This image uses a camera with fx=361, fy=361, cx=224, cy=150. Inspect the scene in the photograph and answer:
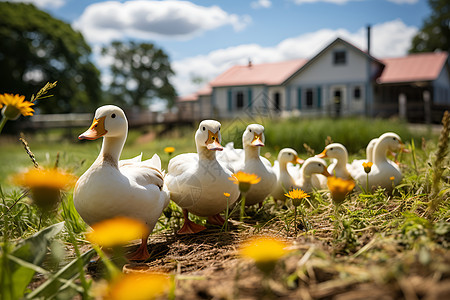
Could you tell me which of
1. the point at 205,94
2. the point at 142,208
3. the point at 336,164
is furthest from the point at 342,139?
the point at 205,94

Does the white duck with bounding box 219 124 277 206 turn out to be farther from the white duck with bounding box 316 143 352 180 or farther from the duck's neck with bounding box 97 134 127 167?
the duck's neck with bounding box 97 134 127 167

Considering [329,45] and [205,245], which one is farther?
[329,45]

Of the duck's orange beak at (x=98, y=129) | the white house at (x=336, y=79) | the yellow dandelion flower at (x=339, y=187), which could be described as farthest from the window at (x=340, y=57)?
the yellow dandelion flower at (x=339, y=187)

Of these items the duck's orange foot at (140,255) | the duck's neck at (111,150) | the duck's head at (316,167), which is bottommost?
the duck's orange foot at (140,255)

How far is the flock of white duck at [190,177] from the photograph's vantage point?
1.90 metres

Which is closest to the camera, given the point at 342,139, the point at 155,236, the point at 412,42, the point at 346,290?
the point at 346,290

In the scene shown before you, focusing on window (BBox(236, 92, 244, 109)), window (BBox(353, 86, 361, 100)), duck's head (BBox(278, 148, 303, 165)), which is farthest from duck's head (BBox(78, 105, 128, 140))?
window (BBox(353, 86, 361, 100))

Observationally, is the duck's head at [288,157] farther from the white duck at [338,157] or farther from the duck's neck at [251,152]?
the duck's neck at [251,152]

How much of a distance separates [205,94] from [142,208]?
23.1m

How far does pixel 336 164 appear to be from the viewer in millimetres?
3014

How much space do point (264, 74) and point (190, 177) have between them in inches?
760

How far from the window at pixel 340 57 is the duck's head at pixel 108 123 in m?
19.9

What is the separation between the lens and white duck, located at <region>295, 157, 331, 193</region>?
9.21 ft

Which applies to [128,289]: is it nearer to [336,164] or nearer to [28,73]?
[336,164]
